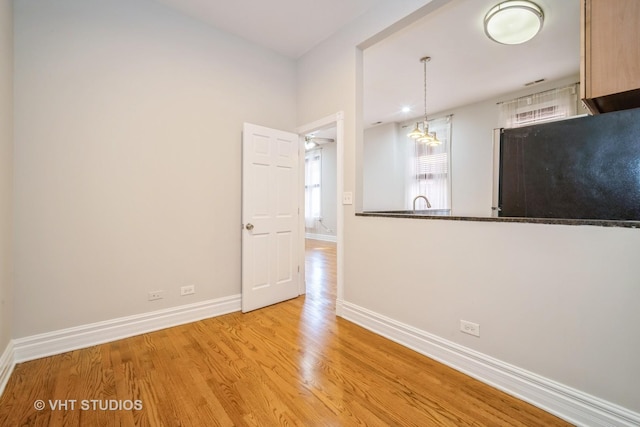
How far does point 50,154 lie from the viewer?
216cm

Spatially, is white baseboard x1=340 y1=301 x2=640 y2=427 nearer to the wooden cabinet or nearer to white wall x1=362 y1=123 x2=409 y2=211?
the wooden cabinet

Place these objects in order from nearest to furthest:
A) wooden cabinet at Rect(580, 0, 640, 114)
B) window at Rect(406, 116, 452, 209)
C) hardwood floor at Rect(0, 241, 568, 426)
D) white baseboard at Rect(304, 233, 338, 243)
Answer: wooden cabinet at Rect(580, 0, 640, 114), hardwood floor at Rect(0, 241, 568, 426), window at Rect(406, 116, 452, 209), white baseboard at Rect(304, 233, 338, 243)

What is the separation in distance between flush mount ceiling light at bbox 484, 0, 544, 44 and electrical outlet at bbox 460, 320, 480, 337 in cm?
271

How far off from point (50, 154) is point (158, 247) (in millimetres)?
1066

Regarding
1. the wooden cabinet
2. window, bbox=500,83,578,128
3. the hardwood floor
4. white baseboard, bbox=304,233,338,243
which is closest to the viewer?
the wooden cabinet

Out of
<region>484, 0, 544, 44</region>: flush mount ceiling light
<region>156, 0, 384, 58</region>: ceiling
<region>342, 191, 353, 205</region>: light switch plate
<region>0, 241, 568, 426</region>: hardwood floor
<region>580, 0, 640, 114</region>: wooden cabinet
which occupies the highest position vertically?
<region>156, 0, 384, 58</region>: ceiling

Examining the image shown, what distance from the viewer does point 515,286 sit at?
174cm

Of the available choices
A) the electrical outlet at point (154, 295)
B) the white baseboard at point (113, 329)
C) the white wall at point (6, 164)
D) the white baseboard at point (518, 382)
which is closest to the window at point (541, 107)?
the white baseboard at point (518, 382)

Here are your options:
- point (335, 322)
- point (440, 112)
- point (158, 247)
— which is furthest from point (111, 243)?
point (440, 112)

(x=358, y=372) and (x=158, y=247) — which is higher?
(x=158, y=247)

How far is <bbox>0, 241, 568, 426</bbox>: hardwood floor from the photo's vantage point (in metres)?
1.52

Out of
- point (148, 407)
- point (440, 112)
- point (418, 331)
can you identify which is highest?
point (440, 112)

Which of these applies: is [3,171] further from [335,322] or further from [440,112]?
[440,112]

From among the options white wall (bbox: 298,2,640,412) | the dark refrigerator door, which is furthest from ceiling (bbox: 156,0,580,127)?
the dark refrigerator door
